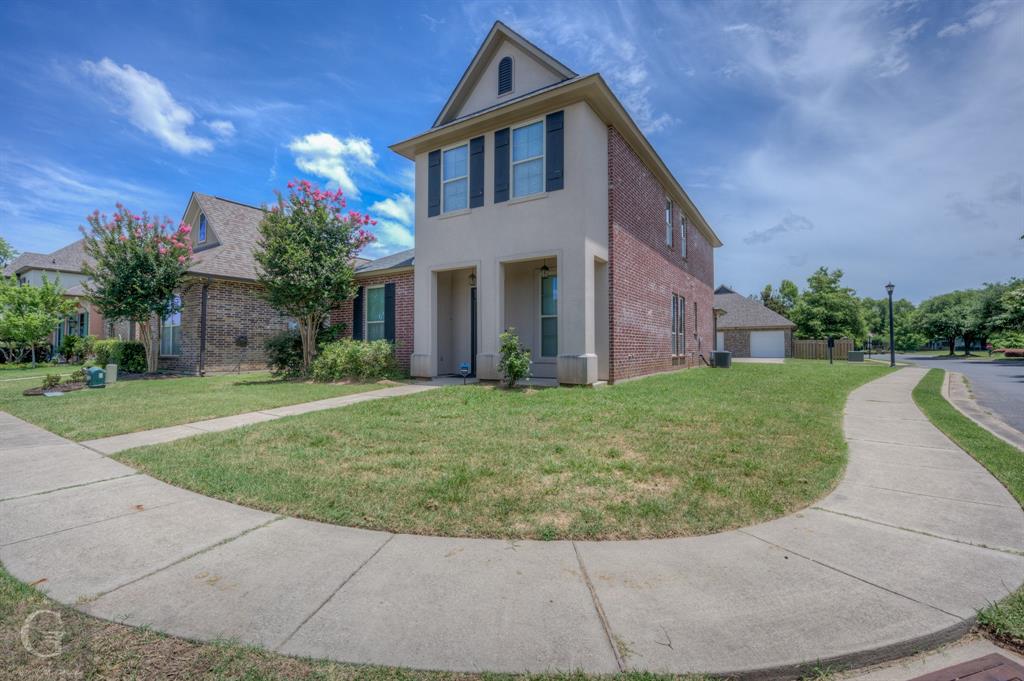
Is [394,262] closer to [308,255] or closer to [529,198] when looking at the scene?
[308,255]

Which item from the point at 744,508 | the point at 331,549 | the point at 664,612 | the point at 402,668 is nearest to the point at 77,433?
the point at 331,549

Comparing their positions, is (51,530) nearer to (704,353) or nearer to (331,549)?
(331,549)

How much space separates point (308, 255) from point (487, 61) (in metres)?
7.10

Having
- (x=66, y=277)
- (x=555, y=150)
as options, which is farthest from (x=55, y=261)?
(x=555, y=150)

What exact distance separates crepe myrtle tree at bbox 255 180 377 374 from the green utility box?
15.1 ft

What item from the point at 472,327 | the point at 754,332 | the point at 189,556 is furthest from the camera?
the point at 754,332

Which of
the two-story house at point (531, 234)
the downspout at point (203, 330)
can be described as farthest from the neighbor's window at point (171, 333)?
the two-story house at point (531, 234)

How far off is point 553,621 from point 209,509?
9.76 ft

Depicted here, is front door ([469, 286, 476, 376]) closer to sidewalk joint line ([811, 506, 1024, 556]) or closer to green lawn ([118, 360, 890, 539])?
green lawn ([118, 360, 890, 539])

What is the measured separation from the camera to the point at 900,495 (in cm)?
388

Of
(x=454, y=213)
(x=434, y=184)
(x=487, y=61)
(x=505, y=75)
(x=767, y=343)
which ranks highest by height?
(x=487, y=61)

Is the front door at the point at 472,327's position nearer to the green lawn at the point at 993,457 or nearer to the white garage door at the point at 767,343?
the green lawn at the point at 993,457

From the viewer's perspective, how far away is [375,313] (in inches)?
550

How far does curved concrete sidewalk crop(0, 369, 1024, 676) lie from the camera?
6.42ft
